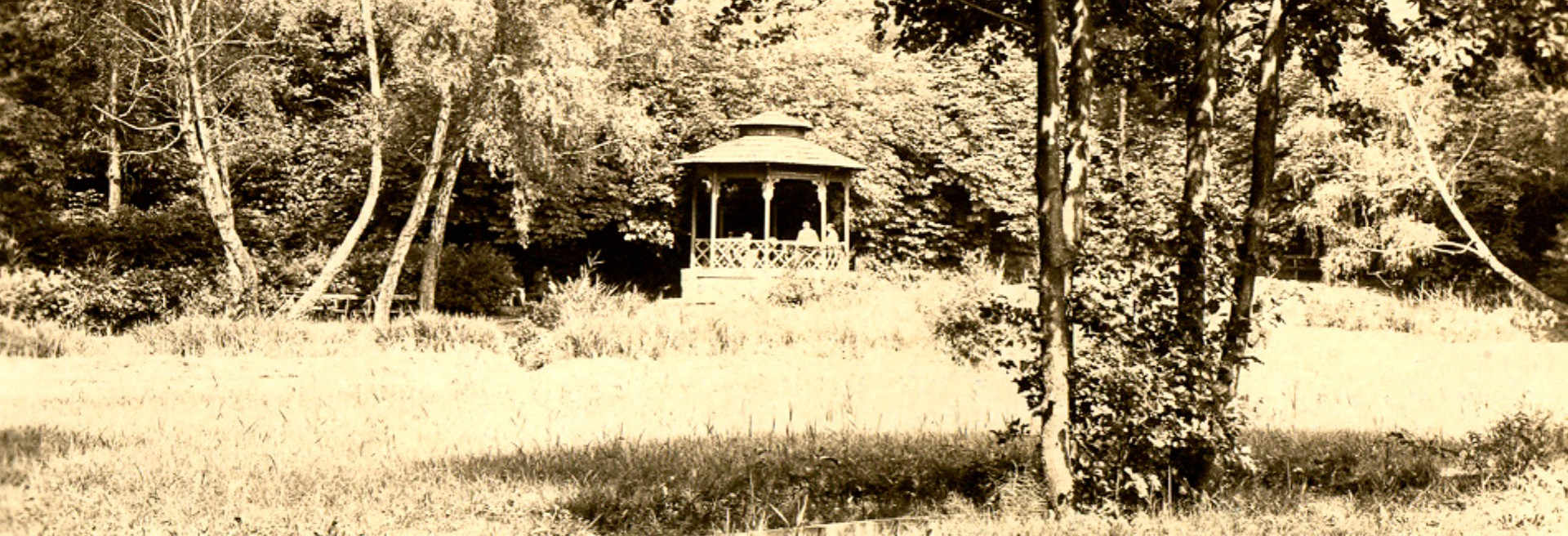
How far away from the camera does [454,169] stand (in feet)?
72.3

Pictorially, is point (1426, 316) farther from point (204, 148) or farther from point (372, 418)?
point (204, 148)

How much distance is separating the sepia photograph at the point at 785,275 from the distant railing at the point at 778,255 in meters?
0.16

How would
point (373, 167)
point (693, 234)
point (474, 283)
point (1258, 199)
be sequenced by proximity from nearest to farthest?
point (1258, 199) < point (373, 167) < point (474, 283) < point (693, 234)

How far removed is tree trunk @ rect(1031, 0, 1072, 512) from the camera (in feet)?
19.3

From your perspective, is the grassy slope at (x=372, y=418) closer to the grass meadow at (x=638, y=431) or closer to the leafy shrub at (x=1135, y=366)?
the grass meadow at (x=638, y=431)

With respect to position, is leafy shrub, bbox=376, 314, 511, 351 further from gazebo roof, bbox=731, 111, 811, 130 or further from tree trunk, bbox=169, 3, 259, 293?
gazebo roof, bbox=731, 111, 811, 130

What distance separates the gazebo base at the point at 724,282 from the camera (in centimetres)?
2253

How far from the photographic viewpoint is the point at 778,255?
923 inches

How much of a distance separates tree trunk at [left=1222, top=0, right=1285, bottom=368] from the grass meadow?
0.35m

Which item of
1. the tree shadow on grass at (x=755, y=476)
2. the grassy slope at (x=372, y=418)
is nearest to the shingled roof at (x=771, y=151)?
the grassy slope at (x=372, y=418)

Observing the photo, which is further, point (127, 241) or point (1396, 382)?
point (127, 241)

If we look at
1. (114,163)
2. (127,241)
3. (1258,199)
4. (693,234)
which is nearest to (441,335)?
(693,234)

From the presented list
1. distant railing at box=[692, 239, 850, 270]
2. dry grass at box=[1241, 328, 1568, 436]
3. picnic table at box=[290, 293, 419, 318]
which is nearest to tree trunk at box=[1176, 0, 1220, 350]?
dry grass at box=[1241, 328, 1568, 436]

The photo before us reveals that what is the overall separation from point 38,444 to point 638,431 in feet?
12.5
